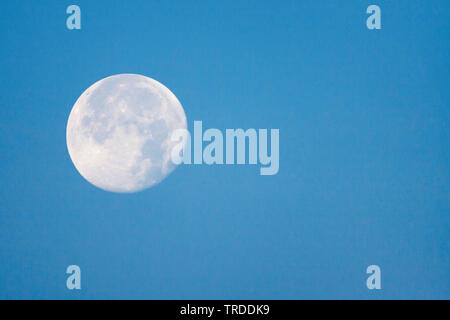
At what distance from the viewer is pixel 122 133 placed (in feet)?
24.3

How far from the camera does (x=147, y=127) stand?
24.6 feet

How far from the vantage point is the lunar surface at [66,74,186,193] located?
7.43m

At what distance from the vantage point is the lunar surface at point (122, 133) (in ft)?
24.4
